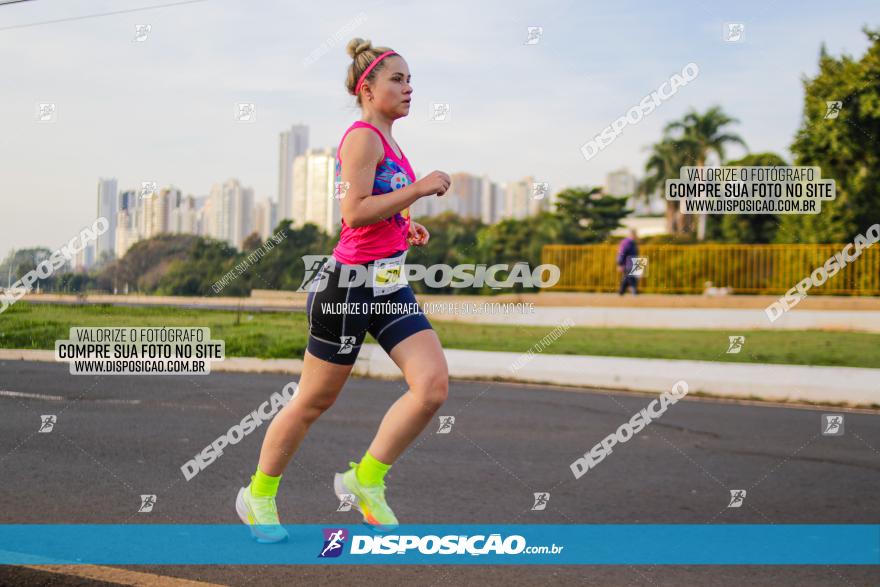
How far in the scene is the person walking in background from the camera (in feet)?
78.9

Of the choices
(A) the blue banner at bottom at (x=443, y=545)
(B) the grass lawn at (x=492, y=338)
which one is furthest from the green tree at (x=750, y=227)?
(A) the blue banner at bottom at (x=443, y=545)

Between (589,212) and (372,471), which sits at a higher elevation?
(589,212)

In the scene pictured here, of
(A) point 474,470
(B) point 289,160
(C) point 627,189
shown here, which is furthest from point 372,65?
(C) point 627,189

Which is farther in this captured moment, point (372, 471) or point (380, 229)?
point (372, 471)

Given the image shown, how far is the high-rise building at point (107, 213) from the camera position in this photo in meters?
6.68

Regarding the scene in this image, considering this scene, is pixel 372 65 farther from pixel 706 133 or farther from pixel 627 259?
pixel 706 133

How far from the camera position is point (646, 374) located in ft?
33.7

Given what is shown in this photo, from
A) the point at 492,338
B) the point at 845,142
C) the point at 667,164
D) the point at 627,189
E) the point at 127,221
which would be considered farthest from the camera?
the point at 627,189

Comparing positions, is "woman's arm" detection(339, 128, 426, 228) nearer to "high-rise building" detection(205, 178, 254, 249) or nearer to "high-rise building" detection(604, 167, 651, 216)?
"high-rise building" detection(205, 178, 254, 249)

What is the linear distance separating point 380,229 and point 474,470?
2906 millimetres

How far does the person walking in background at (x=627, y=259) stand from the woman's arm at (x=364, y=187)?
21.5m

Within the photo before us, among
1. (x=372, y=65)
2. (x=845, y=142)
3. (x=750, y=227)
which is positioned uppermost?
(x=845, y=142)

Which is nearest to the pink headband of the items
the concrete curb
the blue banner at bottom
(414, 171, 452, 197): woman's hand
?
(414, 171, 452, 197): woman's hand

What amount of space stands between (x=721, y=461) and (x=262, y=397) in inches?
190
